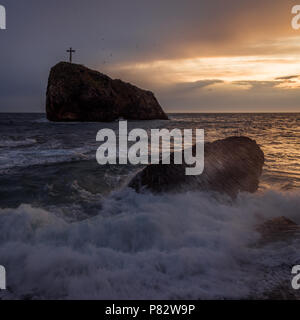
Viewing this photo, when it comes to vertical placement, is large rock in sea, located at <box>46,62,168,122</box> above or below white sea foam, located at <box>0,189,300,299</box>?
above

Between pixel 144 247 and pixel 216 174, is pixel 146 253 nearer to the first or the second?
pixel 144 247

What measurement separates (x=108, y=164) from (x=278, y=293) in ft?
24.3

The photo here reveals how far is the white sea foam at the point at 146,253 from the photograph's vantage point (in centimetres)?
262

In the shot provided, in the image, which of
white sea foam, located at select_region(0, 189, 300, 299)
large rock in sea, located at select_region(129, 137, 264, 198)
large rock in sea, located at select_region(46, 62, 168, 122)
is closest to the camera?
white sea foam, located at select_region(0, 189, 300, 299)

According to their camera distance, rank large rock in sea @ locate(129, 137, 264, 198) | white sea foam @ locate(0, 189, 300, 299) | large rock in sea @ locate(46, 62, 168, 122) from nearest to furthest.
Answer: white sea foam @ locate(0, 189, 300, 299) → large rock in sea @ locate(129, 137, 264, 198) → large rock in sea @ locate(46, 62, 168, 122)

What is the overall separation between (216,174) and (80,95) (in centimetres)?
4636

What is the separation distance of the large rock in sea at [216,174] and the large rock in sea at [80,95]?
4523 cm

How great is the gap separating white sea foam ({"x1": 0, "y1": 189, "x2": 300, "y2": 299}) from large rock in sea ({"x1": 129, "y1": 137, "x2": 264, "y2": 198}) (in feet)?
1.24

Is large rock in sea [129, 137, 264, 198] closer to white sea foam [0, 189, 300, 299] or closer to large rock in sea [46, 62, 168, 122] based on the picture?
white sea foam [0, 189, 300, 299]

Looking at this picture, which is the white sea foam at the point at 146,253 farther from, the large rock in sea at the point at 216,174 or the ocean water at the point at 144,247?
the large rock in sea at the point at 216,174

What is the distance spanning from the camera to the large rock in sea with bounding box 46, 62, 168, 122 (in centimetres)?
4747

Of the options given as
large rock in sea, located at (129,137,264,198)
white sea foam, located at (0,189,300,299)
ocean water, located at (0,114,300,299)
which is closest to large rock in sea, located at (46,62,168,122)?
ocean water, located at (0,114,300,299)

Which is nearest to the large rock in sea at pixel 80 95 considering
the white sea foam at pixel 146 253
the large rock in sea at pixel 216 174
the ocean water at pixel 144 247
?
the ocean water at pixel 144 247

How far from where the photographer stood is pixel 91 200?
5695mm
